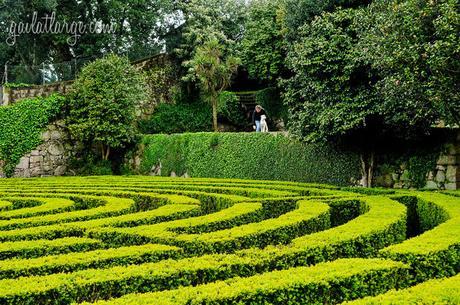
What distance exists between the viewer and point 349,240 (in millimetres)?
7082

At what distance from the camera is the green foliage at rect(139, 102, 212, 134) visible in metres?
33.5

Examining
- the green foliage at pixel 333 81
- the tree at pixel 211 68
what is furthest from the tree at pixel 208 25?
the green foliage at pixel 333 81

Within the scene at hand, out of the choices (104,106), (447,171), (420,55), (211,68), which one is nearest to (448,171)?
(447,171)

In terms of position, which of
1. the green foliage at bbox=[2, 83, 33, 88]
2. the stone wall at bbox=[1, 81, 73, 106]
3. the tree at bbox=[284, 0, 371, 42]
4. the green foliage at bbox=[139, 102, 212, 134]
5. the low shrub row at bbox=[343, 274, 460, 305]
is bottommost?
the low shrub row at bbox=[343, 274, 460, 305]

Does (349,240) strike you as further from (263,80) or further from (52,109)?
(263,80)

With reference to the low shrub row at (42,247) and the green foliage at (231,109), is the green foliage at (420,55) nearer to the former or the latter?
the low shrub row at (42,247)

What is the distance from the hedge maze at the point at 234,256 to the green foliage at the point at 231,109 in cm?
2336

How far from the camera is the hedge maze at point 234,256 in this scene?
16.8 ft

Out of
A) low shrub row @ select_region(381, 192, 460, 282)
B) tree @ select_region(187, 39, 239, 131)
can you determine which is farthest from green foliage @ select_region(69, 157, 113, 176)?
low shrub row @ select_region(381, 192, 460, 282)

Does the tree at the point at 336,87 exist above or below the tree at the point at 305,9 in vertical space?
below

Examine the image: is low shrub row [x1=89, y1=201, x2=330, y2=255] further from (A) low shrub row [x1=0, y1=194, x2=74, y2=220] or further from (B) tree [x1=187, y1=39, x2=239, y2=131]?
(B) tree [x1=187, y1=39, x2=239, y2=131]

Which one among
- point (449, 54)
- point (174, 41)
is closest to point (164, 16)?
point (174, 41)

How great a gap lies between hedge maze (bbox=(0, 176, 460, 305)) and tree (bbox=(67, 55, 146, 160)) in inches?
627

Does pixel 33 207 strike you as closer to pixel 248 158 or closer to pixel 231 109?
pixel 248 158
